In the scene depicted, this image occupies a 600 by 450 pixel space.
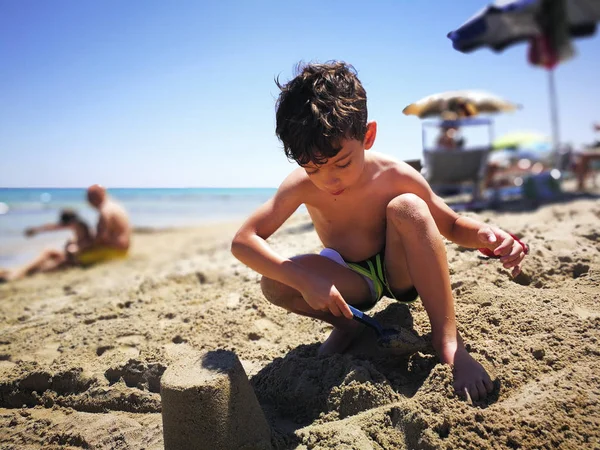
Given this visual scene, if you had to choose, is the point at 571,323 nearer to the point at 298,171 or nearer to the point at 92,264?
the point at 298,171

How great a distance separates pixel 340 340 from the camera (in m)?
2.01

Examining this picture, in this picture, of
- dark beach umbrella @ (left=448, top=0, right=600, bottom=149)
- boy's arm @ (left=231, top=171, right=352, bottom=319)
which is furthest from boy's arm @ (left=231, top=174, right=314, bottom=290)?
dark beach umbrella @ (left=448, top=0, right=600, bottom=149)

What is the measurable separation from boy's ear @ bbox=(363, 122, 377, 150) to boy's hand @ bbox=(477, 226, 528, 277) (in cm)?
55

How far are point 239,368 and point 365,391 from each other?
440 mm

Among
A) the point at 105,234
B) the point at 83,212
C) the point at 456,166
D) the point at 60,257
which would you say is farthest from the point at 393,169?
the point at 83,212

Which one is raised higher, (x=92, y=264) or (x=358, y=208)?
(x=358, y=208)

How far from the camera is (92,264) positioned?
247 inches

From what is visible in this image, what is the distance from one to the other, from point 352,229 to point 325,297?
1.56 ft

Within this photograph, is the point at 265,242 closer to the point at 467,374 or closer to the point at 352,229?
the point at 352,229

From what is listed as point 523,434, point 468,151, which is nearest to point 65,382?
point 523,434

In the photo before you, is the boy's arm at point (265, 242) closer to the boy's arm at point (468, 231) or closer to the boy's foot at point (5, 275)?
the boy's arm at point (468, 231)

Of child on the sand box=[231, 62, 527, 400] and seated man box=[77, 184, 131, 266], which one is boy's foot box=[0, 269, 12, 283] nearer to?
seated man box=[77, 184, 131, 266]

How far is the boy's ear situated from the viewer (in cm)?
190

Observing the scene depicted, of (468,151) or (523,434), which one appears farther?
(468,151)
